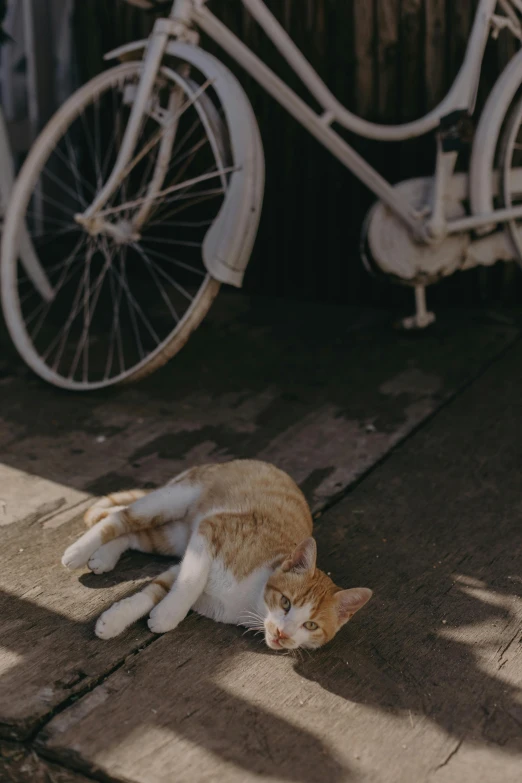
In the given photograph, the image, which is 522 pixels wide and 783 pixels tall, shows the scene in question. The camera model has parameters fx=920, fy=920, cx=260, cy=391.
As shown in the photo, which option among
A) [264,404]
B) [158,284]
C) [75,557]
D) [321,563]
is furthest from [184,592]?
[158,284]

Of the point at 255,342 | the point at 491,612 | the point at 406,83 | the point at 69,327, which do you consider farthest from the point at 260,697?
the point at 406,83

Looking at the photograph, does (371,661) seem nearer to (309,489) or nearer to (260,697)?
(260,697)

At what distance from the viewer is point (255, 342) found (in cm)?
427

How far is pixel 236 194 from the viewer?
10.5 feet

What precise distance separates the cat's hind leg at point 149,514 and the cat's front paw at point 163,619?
35cm

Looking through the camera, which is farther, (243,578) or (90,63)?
(90,63)

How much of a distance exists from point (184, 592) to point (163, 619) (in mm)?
81

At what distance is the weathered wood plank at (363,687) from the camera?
1820 mm

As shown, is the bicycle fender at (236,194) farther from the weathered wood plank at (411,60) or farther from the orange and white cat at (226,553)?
the weathered wood plank at (411,60)

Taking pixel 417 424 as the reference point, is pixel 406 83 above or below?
above

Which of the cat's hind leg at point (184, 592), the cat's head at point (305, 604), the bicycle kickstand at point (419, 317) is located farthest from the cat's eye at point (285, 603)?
the bicycle kickstand at point (419, 317)

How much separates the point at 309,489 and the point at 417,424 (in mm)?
649

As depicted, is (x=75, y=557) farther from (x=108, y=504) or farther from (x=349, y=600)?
(x=349, y=600)

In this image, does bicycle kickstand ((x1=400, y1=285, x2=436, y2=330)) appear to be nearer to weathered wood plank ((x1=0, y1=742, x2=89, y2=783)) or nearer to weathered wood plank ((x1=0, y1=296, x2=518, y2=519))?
weathered wood plank ((x1=0, y1=296, x2=518, y2=519))
